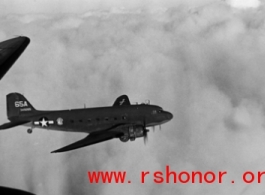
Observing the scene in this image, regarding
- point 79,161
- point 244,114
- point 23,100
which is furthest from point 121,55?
point 23,100

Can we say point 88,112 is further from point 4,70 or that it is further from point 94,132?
point 4,70

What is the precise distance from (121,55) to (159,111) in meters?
115

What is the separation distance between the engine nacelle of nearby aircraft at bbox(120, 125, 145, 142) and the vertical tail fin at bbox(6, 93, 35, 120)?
53.5 feet

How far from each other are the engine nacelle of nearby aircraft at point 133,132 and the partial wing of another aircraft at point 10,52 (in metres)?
18.0

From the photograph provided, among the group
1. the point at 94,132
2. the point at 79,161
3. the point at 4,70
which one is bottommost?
the point at 79,161

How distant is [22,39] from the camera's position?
4025 centimetres

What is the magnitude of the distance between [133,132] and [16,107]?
19.5m

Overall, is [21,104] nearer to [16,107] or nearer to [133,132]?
[16,107]

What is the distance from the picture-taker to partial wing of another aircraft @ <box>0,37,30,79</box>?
3004cm

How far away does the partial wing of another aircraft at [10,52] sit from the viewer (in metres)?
30.0

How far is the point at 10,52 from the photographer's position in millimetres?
33969

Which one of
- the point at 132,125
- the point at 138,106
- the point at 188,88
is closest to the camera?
the point at 132,125

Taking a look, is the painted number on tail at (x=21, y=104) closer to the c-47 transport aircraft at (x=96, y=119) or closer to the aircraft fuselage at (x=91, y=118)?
the c-47 transport aircraft at (x=96, y=119)

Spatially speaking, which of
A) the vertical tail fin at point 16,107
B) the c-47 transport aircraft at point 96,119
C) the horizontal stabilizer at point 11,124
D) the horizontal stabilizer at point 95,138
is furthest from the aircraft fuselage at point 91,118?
the vertical tail fin at point 16,107
